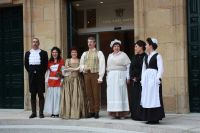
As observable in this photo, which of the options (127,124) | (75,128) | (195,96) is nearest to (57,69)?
(75,128)

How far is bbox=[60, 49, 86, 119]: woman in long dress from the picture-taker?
11.2m

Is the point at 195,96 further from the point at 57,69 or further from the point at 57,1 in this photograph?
the point at 57,1

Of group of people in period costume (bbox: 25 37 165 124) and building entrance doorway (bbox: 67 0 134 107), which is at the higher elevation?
building entrance doorway (bbox: 67 0 134 107)

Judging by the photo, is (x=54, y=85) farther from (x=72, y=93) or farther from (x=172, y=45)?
(x=172, y=45)

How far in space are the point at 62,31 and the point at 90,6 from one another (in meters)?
1.33

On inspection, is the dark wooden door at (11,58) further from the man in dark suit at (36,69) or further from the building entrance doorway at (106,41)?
the man in dark suit at (36,69)

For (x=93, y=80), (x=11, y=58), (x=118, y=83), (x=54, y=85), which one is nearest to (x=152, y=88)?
(x=118, y=83)

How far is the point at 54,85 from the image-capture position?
38.1 ft

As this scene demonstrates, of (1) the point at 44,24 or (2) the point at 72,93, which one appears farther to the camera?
(1) the point at 44,24

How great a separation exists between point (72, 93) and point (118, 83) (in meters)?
1.28

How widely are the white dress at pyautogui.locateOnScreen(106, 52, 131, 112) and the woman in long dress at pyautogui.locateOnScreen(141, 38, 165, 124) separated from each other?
991mm

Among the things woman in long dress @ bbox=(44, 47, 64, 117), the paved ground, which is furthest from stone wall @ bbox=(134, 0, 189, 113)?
woman in long dress @ bbox=(44, 47, 64, 117)

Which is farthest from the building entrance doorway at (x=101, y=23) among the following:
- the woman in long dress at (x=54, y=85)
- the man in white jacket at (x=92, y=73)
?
the man in white jacket at (x=92, y=73)

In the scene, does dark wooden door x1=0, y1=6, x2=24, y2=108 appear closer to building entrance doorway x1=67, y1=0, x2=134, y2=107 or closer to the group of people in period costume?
building entrance doorway x1=67, y1=0, x2=134, y2=107
